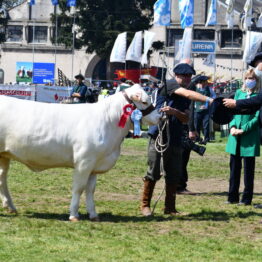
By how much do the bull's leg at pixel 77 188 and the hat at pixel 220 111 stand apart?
1895 mm

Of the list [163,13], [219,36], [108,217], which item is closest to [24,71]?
[219,36]

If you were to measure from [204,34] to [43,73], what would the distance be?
3070cm

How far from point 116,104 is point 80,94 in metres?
13.4

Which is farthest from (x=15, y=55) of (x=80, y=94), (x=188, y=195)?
(x=188, y=195)

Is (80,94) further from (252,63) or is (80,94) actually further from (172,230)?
(172,230)

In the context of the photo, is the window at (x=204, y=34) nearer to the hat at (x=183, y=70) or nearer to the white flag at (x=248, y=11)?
the white flag at (x=248, y=11)

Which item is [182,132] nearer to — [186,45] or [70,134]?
[70,134]

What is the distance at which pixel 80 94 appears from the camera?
2459 centimetres

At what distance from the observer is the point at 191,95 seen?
1126cm

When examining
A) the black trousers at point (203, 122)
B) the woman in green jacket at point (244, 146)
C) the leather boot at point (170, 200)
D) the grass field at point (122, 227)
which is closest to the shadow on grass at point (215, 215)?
the grass field at point (122, 227)

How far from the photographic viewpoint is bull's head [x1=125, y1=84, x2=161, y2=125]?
1120 centimetres

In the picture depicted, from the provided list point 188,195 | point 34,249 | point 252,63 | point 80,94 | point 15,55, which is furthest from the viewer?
point 15,55

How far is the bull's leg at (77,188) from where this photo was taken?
11.1 m

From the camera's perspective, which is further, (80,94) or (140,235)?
(80,94)
